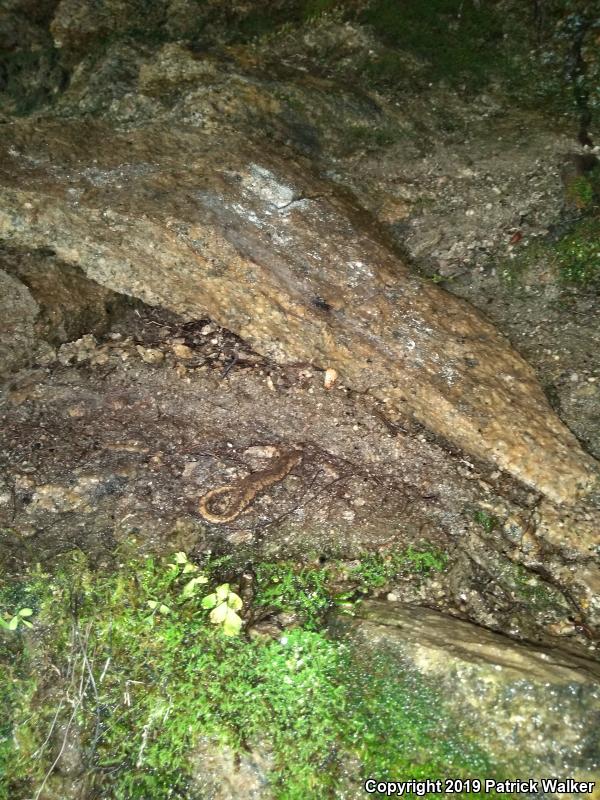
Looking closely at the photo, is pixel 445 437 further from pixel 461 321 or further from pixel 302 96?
pixel 302 96

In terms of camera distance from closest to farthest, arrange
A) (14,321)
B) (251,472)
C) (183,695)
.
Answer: (183,695) → (251,472) → (14,321)

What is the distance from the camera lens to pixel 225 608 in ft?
7.26

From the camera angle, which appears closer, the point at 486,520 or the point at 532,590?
the point at 532,590

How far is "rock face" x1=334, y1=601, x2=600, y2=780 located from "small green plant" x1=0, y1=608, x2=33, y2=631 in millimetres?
1359

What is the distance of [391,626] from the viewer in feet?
7.11

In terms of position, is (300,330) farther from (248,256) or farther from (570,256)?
(570,256)

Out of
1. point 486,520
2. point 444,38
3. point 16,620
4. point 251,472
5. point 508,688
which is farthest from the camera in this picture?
point 444,38

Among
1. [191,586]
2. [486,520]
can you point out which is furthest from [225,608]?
[486,520]

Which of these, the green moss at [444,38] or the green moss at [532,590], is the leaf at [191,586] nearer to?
the green moss at [532,590]

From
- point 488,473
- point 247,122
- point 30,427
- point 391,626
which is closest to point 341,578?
point 391,626

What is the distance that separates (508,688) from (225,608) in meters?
1.12

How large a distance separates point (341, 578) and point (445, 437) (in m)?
0.94

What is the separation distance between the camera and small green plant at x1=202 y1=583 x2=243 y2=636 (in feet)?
7.22

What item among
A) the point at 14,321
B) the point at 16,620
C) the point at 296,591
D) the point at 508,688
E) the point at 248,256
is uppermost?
the point at 248,256
